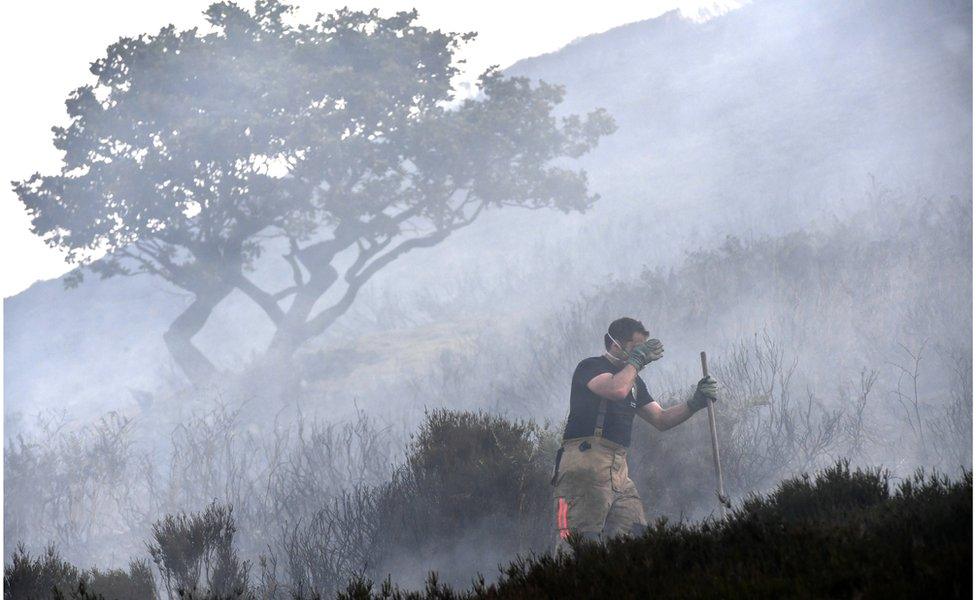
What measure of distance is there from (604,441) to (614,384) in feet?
1.26

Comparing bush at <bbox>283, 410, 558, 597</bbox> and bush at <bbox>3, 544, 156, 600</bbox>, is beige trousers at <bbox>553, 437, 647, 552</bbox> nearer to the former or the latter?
bush at <bbox>283, 410, 558, 597</bbox>

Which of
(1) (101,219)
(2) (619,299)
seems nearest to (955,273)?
(2) (619,299)

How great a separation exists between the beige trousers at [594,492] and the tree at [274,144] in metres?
13.9

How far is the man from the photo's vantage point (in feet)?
19.9

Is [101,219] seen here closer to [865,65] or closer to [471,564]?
[471,564]

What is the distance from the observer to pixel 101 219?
19.6m

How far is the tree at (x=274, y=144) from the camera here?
19.0 m

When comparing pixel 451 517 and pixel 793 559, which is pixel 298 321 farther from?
pixel 793 559

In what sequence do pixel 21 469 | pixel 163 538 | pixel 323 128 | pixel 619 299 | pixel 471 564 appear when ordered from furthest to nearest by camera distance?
1. pixel 323 128
2. pixel 619 299
3. pixel 21 469
4. pixel 471 564
5. pixel 163 538

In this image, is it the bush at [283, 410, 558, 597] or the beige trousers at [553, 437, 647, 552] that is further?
the bush at [283, 410, 558, 597]

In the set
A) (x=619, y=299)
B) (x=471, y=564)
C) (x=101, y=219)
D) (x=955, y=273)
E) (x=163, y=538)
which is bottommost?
(x=471, y=564)

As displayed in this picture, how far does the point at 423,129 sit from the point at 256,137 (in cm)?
331

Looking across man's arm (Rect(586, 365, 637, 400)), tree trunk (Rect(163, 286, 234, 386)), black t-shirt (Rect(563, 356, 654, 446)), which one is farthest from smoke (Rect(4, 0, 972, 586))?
man's arm (Rect(586, 365, 637, 400))

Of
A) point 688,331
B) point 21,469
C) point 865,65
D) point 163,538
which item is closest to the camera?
point 163,538
